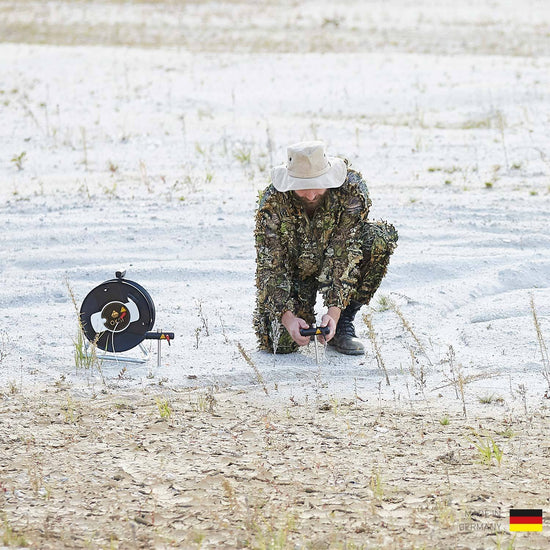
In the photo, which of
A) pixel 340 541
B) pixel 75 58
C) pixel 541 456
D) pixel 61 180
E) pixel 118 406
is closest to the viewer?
pixel 340 541

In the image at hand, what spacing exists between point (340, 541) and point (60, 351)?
2757 mm

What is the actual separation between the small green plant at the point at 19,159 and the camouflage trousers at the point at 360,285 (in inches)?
198

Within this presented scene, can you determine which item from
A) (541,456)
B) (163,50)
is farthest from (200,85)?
(541,456)

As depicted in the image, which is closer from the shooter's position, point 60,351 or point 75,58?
point 60,351

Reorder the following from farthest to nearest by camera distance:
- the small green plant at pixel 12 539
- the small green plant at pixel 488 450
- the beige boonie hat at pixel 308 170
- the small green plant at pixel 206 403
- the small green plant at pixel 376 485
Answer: the beige boonie hat at pixel 308 170
the small green plant at pixel 206 403
the small green plant at pixel 488 450
the small green plant at pixel 376 485
the small green plant at pixel 12 539

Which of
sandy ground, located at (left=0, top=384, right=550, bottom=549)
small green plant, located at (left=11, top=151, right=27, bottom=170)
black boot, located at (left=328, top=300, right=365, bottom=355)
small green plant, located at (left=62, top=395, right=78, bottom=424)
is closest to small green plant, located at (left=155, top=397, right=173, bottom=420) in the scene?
sandy ground, located at (left=0, top=384, right=550, bottom=549)

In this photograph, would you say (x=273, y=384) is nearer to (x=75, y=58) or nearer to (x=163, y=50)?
(x=75, y=58)

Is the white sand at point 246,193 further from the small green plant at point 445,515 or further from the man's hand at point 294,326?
the small green plant at point 445,515

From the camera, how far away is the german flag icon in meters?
3.49

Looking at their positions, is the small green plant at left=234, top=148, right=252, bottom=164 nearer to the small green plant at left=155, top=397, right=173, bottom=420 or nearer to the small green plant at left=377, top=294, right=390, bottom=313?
the small green plant at left=377, top=294, right=390, bottom=313

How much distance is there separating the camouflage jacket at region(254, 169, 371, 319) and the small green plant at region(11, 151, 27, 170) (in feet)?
16.8

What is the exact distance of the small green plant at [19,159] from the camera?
978 cm

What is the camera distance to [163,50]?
17.7 meters

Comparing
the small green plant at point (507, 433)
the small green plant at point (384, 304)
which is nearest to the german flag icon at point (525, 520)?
the small green plant at point (507, 433)
